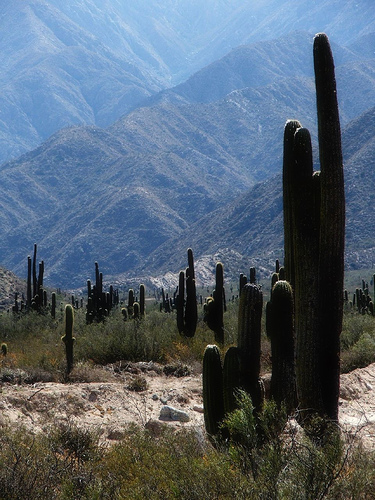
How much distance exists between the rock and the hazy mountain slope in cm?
7195

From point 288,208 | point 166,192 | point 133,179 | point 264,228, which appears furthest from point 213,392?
point 133,179

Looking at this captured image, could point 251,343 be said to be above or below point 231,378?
above

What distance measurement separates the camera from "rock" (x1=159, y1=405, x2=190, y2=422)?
10.7 m

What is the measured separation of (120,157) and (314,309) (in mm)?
158554

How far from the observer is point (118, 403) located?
1173cm

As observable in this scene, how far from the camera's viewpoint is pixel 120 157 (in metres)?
165

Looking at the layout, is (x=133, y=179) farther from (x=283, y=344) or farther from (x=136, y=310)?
(x=283, y=344)

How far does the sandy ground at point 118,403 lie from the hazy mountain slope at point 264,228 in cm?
6949

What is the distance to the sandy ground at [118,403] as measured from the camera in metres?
10.0

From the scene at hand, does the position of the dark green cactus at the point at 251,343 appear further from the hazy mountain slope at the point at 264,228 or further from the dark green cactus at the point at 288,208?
the hazy mountain slope at the point at 264,228

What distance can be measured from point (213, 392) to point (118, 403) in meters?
3.39

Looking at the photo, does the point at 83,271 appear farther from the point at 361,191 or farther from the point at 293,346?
the point at 293,346

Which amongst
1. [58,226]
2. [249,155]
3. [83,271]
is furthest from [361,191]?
[249,155]

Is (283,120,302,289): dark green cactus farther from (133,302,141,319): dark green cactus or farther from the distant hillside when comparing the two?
the distant hillside
